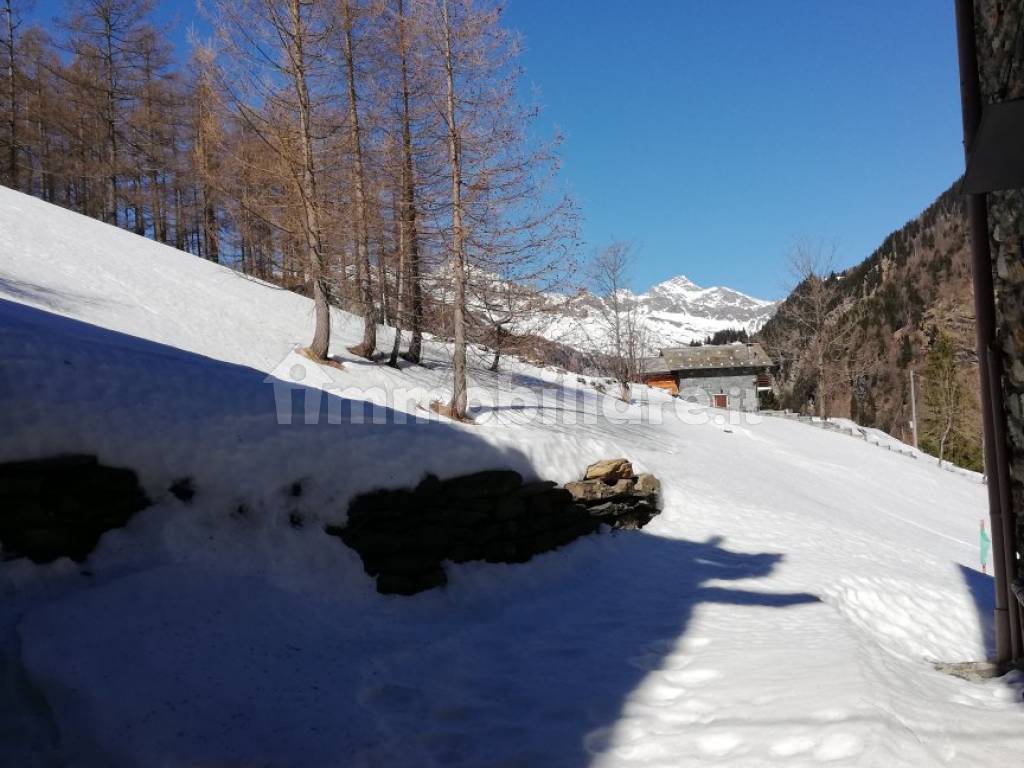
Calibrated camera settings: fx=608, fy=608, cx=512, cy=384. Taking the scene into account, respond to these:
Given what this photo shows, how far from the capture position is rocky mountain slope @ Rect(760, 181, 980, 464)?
203ft

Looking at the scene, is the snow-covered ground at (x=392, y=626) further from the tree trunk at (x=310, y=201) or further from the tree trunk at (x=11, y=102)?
the tree trunk at (x=11, y=102)

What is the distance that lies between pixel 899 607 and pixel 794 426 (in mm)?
19062

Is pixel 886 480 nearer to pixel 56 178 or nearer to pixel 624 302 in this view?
pixel 624 302

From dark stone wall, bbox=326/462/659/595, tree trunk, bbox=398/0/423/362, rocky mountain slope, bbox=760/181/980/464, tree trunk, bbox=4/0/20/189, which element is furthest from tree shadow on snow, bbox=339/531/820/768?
rocky mountain slope, bbox=760/181/980/464

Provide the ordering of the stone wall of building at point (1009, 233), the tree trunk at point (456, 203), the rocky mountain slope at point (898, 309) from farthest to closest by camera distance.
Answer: the rocky mountain slope at point (898, 309), the tree trunk at point (456, 203), the stone wall of building at point (1009, 233)

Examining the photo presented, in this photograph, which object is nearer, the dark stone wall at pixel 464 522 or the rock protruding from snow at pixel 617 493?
the dark stone wall at pixel 464 522

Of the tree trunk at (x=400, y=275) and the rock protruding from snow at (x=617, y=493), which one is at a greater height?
the tree trunk at (x=400, y=275)

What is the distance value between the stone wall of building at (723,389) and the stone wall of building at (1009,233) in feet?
125

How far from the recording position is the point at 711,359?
4234cm

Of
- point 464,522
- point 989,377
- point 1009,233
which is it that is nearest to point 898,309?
point 989,377

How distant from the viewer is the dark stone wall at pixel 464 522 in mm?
4910

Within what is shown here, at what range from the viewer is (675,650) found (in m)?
4.33

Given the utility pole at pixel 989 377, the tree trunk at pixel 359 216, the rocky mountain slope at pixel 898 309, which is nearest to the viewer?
the utility pole at pixel 989 377

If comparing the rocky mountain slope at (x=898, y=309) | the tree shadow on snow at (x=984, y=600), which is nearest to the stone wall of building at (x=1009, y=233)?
the tree shadow on snow at (x=984, y=600)
